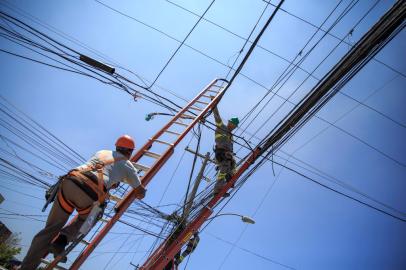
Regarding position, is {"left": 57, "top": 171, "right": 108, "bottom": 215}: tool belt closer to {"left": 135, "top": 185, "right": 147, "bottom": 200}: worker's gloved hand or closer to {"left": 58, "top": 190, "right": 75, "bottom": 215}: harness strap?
{"left": 58, "top": 190, "right": 75, "bottom": 215}: harness strap

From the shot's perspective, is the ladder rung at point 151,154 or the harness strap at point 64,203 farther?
the ladder rung at point 151,154

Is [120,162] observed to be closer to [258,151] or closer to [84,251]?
[84,251]

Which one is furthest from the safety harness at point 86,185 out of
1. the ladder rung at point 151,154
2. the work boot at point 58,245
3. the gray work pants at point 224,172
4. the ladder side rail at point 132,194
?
the gray work pants at point 224,172

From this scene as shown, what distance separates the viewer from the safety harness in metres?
3.34

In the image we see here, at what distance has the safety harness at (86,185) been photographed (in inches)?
131

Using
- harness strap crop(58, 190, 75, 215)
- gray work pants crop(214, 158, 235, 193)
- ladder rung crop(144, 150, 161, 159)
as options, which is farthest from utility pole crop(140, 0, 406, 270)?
harness strap crop(58, 190, 75, 215)

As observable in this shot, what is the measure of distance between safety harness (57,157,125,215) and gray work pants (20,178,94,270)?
0.13ft

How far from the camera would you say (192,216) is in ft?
24.7

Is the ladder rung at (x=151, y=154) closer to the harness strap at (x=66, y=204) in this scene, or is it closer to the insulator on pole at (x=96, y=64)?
the insulator on pole at (x=96, y=64)

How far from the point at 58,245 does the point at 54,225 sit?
0.27 m

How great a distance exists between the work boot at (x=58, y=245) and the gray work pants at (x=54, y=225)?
0.15 feet

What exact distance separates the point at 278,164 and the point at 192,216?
2.57 meters

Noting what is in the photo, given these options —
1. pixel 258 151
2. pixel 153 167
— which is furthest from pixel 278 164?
pixel 153 167

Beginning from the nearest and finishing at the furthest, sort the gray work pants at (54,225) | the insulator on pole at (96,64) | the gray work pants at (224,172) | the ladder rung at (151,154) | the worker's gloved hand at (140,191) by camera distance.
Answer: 1. the gray work pants at (54,225)
2. the worker's gloved hand at (140,191)
3. the insulator on pole at (96,64)
4. the ladder rung at (151,154)
5. the gray work pants at (224,172)
